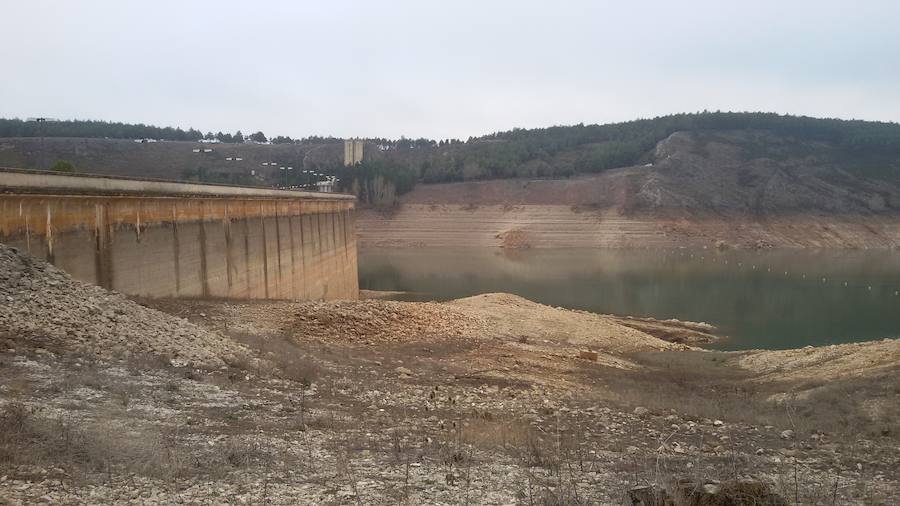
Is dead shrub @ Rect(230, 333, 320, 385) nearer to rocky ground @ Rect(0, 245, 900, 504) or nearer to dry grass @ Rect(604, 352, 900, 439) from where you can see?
rocky ground @ Rect(0, 245, 900, 504)

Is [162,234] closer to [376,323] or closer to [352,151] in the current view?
[376,323]

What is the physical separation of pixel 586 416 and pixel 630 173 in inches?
4118

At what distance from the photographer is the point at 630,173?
111188 mm

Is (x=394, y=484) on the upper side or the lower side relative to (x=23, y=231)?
lower

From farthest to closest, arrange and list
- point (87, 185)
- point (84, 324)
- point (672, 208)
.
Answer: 1. point (672, 208)
2. point (87, 185)
3. point (84, 324)

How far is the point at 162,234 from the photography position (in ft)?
71.1

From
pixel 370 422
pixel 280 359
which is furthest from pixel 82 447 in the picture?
pixel 280 359

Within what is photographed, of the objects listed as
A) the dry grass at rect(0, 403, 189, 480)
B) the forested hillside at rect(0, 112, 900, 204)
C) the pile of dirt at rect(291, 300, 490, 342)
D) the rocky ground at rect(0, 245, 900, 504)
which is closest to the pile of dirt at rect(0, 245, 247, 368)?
the rocky ground at rect(0, 245, 900, 504)

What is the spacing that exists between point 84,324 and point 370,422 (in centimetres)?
589

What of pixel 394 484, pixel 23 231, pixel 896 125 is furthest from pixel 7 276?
pixel 896 125

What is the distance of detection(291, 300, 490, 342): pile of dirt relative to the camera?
1967 cm

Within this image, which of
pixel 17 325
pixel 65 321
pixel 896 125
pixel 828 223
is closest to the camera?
pixel 17 325

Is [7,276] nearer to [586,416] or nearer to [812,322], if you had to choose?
[586,416]

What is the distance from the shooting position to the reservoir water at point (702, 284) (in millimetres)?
38688
